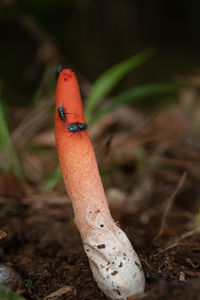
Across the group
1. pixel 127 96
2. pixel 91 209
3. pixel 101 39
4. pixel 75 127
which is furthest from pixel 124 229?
pixel 101 39

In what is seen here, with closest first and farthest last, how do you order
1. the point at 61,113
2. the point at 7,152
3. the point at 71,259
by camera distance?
1. the point at 61,113
2. the point at 71,259
3. the point at 7,152

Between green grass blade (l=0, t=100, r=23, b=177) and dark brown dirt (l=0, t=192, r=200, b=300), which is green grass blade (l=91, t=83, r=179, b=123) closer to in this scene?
green grass blade (l=0, t=100, r=23, b=177)

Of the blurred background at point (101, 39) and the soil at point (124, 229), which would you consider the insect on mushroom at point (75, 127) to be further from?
the blurred background at point (101, 39)

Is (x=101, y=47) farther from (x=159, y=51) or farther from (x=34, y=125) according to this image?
(x=34, y=125)

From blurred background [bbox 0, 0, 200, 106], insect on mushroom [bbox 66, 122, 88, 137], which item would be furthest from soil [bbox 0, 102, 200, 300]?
blurred background [bbox 0, 0, 200, 106]

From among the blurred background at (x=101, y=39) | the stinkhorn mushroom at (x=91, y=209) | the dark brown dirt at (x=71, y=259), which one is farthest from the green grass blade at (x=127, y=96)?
the blurred background at (x=101, y=39)

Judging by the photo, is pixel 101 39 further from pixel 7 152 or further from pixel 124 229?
pixel 124 229

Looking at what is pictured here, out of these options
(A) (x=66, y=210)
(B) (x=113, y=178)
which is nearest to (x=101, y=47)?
(B) (x=113, y=178)
